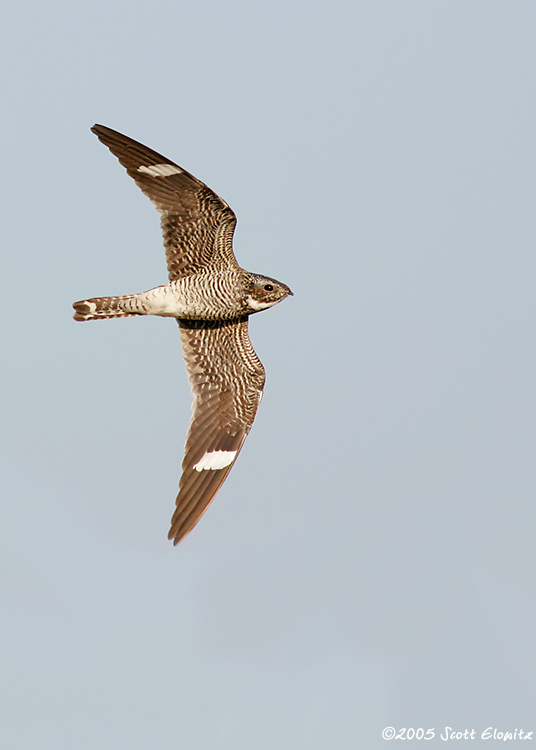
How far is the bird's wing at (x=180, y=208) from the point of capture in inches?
517

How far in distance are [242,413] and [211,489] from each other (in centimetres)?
124

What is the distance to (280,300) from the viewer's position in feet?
45.9

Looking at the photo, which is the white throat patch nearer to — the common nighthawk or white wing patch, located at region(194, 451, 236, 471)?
the common nighthawk

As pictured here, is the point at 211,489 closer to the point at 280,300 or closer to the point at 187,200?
the point at 280,300

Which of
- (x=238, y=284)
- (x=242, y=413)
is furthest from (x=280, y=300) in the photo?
(x=242, y=413)

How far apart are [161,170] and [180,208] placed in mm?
499

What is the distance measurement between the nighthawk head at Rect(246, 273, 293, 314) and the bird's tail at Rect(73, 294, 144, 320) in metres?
1.36

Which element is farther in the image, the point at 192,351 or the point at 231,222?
the point at 192,351

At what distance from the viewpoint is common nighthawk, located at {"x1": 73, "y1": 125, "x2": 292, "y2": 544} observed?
13.3 m

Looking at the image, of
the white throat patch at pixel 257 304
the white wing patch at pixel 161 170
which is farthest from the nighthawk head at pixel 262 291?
the white wing patch at pixel 161 170

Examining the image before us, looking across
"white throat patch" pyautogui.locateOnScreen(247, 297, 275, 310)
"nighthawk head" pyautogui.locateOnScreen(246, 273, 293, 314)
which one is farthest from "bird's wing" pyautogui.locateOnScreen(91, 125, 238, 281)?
"white throat patch" pyautogui.locateOnScreen(247, 297, 275, 310)

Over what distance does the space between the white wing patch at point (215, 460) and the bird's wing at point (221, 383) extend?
0.01 metres

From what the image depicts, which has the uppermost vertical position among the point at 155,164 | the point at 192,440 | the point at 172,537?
the point at 155,164

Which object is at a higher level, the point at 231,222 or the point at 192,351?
the point at 231,222
